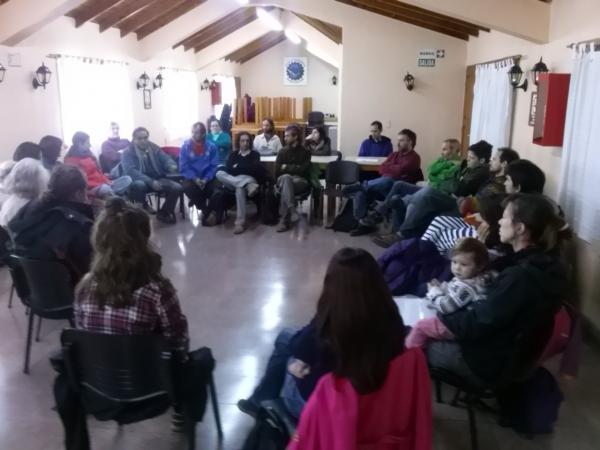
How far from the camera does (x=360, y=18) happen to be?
305 inches

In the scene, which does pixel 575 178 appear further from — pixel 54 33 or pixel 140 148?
pixel 54 33

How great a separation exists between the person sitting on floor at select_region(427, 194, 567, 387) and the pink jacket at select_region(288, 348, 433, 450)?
66cm

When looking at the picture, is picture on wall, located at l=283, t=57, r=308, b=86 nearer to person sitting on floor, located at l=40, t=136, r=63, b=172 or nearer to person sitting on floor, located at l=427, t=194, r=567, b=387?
person sitting on floor, located at l=40, t=136, r=63, b=172

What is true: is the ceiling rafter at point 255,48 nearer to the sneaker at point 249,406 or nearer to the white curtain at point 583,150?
the white curtain at point 583,150

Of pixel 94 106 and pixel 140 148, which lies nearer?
pixel 140 148

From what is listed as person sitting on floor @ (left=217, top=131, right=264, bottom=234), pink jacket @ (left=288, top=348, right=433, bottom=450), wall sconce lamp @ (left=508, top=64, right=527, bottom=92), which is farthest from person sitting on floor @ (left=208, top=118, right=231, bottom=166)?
pink jacket @ (left=288, top=348, right=433, bottom=450)

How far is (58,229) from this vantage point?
2955 millimetres

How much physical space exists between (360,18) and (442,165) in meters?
3.15

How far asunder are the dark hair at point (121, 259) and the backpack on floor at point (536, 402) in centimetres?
152

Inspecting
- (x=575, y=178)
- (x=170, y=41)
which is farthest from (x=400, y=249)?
A: (x=170, y=41)

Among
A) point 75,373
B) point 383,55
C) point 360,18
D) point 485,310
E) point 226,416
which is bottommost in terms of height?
point 226,416

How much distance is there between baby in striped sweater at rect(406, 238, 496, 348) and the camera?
7.39ft

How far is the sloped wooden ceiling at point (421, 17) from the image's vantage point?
6.94 metres

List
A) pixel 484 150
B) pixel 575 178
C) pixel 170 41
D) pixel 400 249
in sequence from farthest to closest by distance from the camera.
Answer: pixel 170 41 < pixel 484 150 < pixel 575 178 < pixel 400 249
